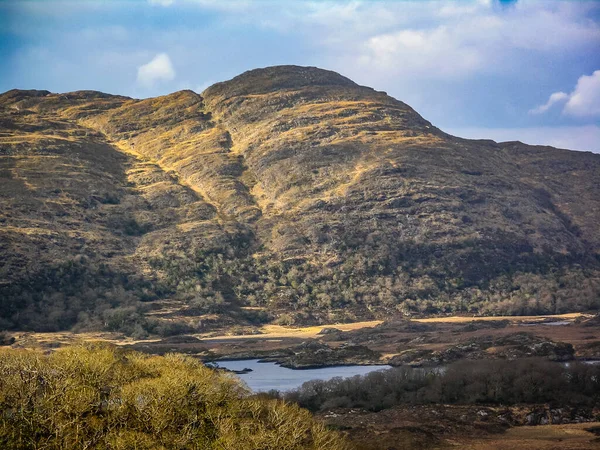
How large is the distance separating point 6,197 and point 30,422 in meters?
149

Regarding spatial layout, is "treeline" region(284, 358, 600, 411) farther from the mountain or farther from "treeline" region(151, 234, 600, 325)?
"treeline" region(151, 234, 600, 325)

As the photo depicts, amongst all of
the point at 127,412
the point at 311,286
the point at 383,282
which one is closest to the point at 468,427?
the point at 127,412

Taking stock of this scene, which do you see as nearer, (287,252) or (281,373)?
(281,373)

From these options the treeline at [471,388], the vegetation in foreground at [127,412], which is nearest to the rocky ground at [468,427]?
the treeline at [471,388]

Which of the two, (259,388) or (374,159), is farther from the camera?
(374,159)

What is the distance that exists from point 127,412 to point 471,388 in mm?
44691

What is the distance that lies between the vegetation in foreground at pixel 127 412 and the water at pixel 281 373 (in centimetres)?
4231

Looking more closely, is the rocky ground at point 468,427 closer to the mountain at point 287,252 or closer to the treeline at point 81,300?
the treeline at point 81,300

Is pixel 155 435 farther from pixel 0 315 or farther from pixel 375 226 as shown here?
pixel 375 226

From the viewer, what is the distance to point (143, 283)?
528 ft

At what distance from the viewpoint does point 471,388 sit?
2975 inches

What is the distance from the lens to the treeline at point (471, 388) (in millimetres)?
73875

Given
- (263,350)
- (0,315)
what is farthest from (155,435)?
(0,315)

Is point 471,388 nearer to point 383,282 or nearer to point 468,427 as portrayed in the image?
point 468,427
